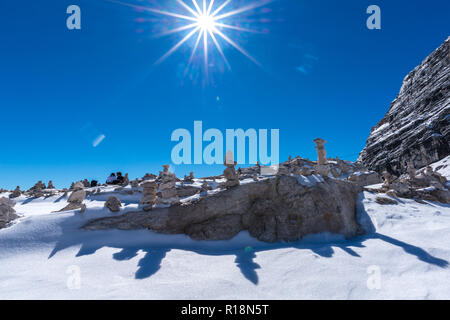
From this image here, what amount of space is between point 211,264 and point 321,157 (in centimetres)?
1207

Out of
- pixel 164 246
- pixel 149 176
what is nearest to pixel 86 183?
pixel 149 176

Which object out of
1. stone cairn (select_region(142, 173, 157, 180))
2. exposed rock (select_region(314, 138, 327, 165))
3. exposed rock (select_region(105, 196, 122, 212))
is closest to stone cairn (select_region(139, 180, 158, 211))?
exposed rock (select_region(105, 196, 122, 212))

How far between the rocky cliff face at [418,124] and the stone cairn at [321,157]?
4572cm

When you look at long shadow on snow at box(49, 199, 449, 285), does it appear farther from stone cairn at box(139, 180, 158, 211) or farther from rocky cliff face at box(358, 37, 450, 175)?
rocky cliff face at box(358, 37, 450, 175)

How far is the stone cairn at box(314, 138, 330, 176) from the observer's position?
14452 millimetres

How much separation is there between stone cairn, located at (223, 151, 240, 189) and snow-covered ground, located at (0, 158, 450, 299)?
290 centimetres

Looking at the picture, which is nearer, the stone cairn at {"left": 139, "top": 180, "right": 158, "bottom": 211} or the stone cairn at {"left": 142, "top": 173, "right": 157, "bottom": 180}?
the stone cairn at {"left": 139, "top": 180, "right": 158, "bottom": 211}

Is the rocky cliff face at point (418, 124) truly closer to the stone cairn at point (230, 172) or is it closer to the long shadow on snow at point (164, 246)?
the long shadow on snow at point (164, 246)

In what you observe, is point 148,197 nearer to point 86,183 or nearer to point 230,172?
point 230,172

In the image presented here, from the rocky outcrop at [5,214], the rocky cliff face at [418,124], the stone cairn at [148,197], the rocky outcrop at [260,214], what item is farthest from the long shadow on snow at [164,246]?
the rocky cliff face at [418,124]

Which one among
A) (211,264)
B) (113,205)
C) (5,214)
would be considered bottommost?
(211,264)

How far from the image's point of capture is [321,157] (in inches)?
603

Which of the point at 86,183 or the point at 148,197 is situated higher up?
the point at 86,183

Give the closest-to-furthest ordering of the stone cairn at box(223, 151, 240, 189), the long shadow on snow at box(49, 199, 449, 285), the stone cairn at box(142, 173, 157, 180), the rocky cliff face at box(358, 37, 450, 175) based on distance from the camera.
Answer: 1. the long shadow on snow at box(49, 199, 449, 285)
2. the stone cairn at box(223, 151, 240, 189)
3. the stone cairn at box(142, 173, 157, 180)
4. the rocky cliff face at box(358, 37, 450, 175)
